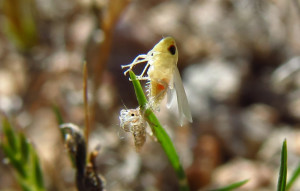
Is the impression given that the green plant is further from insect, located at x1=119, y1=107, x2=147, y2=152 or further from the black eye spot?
the black eye spot

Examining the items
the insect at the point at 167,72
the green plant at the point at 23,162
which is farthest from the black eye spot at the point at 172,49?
the green plant at the point at 23,162

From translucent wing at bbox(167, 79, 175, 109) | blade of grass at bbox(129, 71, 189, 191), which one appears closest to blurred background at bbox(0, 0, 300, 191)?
blade of grass at bbox(129, 71, 189, 191)

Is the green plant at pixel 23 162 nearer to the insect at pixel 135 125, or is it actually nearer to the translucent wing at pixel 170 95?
the insect at pixel 135 125

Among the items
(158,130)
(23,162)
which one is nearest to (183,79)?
(23,162)

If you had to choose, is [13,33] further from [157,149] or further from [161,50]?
[161,50]

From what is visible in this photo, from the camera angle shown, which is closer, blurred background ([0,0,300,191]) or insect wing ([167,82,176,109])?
insect wing ([167,82,176,109])

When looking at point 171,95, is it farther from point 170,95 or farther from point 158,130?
point 158,130
